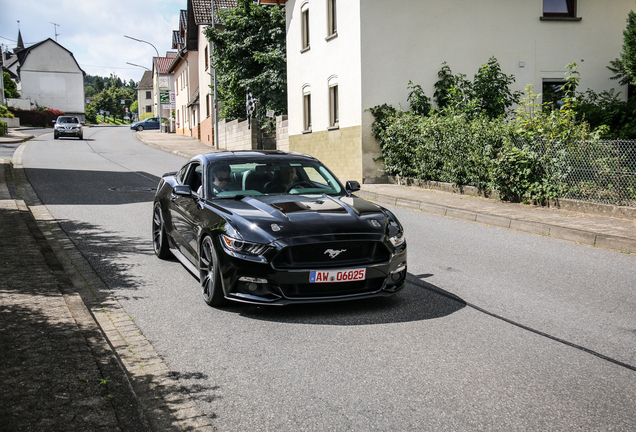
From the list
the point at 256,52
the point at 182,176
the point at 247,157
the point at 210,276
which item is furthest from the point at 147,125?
the point at 210,276

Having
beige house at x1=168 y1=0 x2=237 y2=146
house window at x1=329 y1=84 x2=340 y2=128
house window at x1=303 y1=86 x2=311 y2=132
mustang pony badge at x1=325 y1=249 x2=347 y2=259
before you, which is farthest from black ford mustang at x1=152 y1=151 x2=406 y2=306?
beige house at x1=168 y1=0 x2=237 y2=146

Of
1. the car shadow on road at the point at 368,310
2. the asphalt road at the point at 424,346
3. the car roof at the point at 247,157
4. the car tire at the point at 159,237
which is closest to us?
the asphalt road at the point at 424,346

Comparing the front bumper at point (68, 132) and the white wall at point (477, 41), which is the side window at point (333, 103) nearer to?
the white wall at point (477, 41)

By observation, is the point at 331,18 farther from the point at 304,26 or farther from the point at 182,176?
the point at 182,176

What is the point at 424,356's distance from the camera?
4461mm

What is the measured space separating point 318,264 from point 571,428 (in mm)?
2470

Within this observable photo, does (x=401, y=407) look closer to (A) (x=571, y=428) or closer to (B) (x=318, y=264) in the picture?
(A) (x=571, y=428)

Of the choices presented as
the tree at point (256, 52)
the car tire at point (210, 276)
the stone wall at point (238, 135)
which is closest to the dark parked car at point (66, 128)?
the stone wall at point (238, 135)

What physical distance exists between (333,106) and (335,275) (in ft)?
62.1

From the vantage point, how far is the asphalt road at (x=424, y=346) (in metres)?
3.56

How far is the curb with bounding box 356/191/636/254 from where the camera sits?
9.27 metres

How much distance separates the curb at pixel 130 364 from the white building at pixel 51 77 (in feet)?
318

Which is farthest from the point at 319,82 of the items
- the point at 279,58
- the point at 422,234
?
the point at 422,234

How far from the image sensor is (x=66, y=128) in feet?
151
